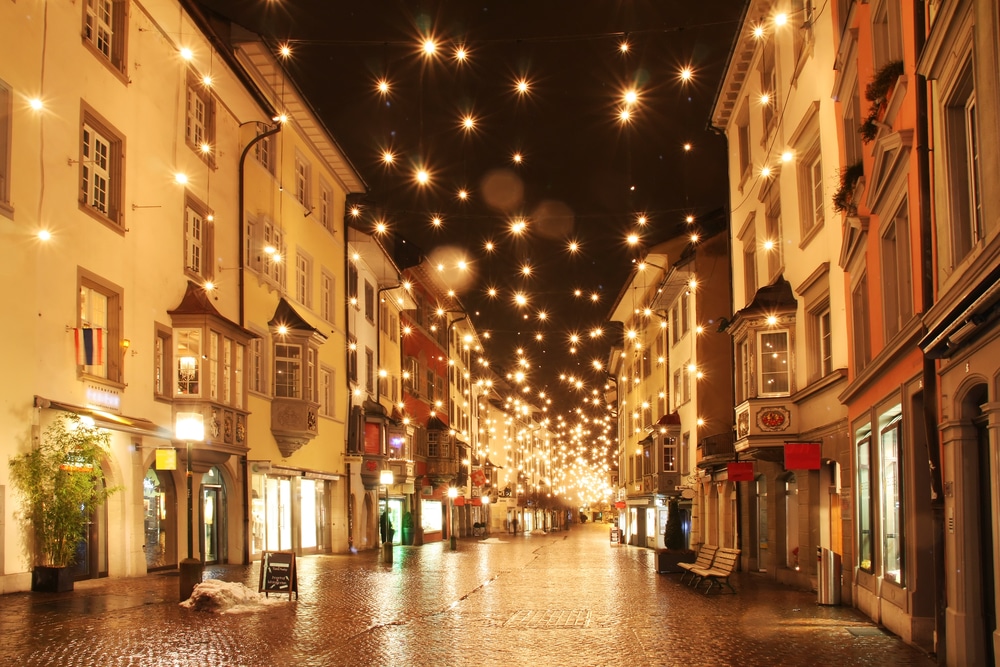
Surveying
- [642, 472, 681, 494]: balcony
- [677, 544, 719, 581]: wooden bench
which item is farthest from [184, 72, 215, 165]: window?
[642, 472, 681, 494]: balcony

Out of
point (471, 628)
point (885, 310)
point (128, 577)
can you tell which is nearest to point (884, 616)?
point (885, 310)

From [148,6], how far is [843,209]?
1563 cm

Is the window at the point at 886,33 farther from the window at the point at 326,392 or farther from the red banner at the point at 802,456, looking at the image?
the window at the point at 326,392

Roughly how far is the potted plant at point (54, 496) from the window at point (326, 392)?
17875mm

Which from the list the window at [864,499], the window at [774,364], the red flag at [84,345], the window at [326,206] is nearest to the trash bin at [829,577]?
the window at [864,499]

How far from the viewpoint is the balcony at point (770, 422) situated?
24.8 m

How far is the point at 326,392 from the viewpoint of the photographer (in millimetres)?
38625

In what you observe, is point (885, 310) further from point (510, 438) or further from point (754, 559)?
point (510, 438)

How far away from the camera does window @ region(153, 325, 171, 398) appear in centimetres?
2452

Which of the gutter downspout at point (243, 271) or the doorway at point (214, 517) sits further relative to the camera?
the gutter downspout at point (243, 271)

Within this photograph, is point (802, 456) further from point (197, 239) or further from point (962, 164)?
point (197, 239)

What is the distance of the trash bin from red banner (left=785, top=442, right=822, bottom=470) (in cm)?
239

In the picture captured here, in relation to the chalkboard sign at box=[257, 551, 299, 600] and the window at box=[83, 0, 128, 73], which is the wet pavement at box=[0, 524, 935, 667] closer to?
the chalkboard sign at box=[257, 551, 299, 600]

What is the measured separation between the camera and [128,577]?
2241cm
